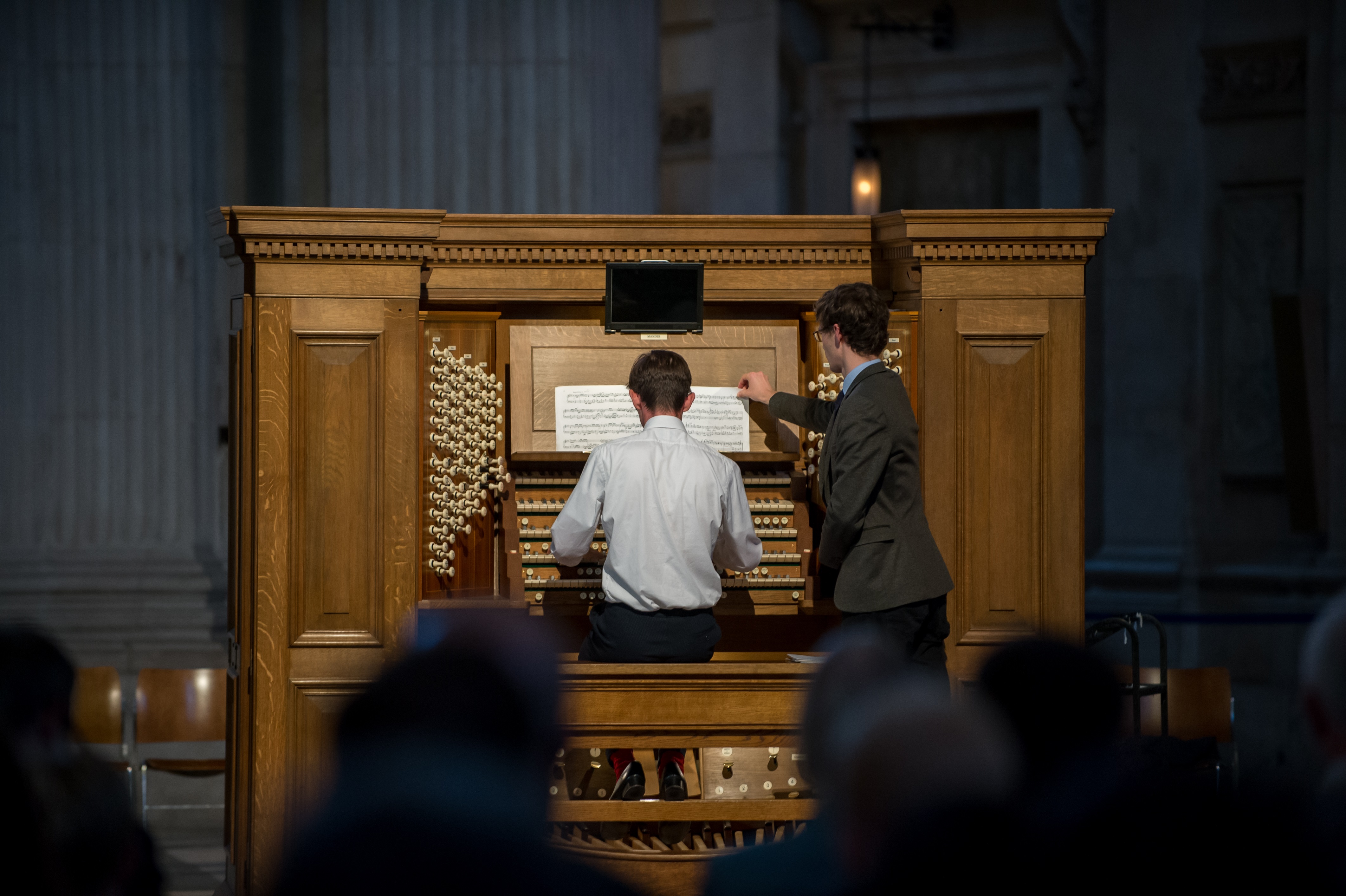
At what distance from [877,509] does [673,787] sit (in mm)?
1054

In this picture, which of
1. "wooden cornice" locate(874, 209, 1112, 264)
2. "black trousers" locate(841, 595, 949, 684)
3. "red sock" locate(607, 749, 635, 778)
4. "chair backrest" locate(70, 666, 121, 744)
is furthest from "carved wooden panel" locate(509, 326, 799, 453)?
"chair backrest" locate(70, 666, 121, 744)

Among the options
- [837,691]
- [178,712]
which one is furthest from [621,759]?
[837,691]

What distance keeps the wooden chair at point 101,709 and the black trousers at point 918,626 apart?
309 centimetres

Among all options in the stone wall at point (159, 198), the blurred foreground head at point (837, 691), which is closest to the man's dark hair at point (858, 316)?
the blurred foreground head at point (837, 691)

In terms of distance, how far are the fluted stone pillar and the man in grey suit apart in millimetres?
3841

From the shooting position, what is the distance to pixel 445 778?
137 centimetres

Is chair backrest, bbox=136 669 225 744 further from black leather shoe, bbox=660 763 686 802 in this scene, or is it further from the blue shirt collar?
the blue shirt collar

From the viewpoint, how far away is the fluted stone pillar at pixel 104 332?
6551 mm

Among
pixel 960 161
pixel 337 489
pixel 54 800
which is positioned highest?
pixel 960 161

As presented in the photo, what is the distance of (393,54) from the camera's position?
650 cm

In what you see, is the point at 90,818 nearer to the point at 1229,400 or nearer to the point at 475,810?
the point at 475,810

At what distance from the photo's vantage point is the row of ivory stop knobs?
4.83 metres

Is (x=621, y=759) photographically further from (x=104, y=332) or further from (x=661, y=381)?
(x=104, y=332)

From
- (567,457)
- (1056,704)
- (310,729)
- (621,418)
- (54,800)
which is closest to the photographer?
(54,800)
